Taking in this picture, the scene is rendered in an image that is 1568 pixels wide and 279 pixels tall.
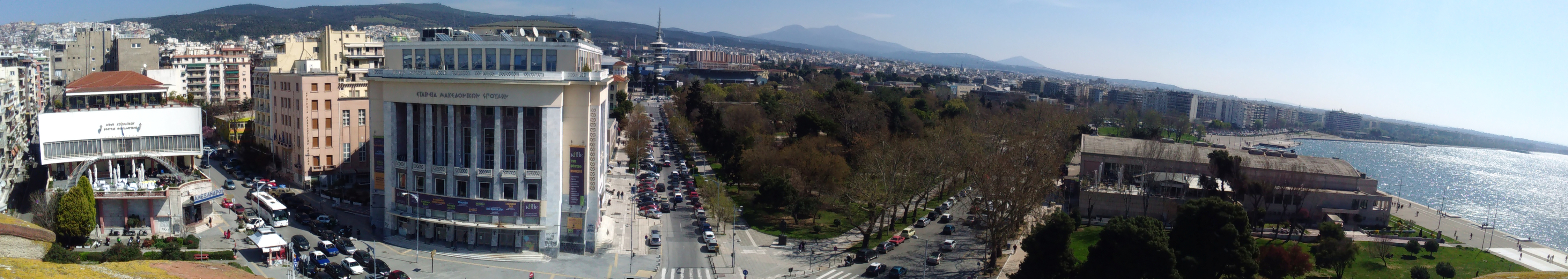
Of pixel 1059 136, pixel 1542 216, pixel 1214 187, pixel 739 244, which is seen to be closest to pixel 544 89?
pixel 739 244

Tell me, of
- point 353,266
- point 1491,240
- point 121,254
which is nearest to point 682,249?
point 353,266

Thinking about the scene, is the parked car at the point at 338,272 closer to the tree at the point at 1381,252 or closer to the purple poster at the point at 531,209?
the purple poster at the point at 531,209

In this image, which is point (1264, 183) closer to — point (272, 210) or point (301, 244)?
point (301, 244)

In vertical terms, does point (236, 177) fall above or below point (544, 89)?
below

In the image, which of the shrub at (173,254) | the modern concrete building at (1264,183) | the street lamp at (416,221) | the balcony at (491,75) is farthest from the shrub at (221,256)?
the modern concrete building at (1264,183)

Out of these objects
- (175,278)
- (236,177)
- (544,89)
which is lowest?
(236,177)

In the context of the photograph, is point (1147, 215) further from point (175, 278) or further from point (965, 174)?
point (175, 278)
